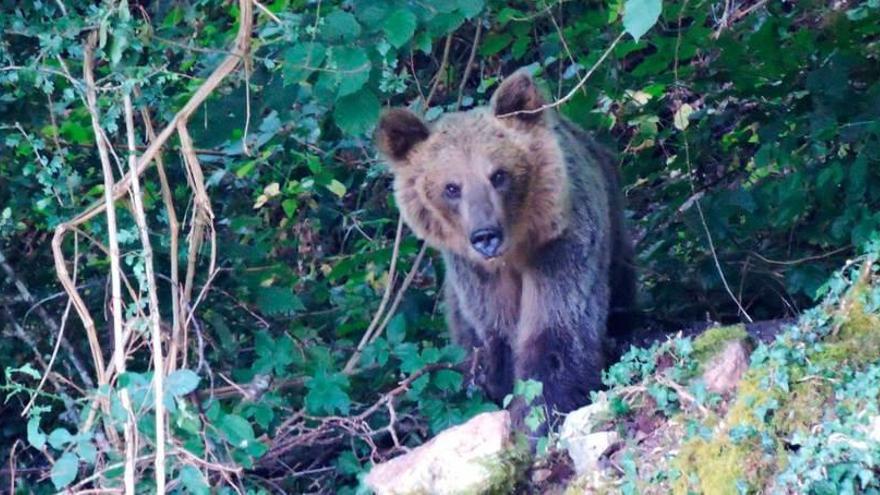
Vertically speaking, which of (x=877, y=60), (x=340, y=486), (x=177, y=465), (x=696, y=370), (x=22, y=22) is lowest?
(x=340, y=486)

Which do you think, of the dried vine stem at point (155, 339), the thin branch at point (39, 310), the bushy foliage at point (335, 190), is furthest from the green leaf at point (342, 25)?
the thin branch at point (39, 310)

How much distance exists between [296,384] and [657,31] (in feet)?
11.7

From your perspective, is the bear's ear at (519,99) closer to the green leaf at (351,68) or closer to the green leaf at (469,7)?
the green leaf at (469,7)

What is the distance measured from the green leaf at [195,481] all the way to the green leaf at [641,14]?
2.36 m

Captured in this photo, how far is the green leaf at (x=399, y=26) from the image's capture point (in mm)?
5195

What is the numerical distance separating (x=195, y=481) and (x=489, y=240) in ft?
6.33

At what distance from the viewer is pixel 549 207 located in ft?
22.2

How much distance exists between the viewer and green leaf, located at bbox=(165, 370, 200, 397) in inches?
201

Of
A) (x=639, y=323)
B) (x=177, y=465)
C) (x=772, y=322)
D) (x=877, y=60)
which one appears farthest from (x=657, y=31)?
(x=177, y=465)

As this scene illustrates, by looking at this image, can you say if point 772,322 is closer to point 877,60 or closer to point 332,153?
point 877,60

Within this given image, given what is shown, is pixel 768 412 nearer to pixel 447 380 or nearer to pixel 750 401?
pixel 750 401

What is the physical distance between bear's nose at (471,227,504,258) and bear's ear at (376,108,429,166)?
83cm

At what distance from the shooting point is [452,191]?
6.78m

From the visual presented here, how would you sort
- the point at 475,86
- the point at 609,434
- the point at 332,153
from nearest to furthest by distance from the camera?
the point at 609,434 → the point at 332,153 → the point at 475,86
